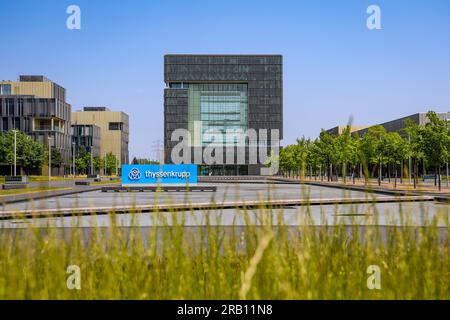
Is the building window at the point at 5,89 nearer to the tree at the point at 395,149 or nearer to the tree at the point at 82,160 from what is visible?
the tree at the point at 82,160

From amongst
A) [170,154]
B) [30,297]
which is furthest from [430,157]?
[170,154]

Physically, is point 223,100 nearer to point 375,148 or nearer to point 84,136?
point 84,136

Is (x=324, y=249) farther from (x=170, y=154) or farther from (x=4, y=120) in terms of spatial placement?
(x=170, y=154)

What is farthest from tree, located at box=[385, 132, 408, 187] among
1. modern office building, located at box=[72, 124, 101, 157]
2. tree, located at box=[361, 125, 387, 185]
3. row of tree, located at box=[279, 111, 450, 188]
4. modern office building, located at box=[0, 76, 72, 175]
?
modern office building, located at box=[72, 124, 101, 157]

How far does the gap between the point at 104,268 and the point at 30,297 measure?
103 cm

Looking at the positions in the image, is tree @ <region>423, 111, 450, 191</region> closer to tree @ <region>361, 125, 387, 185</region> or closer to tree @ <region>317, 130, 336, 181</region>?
tree @ <region>361, 125, 387, 185</region>

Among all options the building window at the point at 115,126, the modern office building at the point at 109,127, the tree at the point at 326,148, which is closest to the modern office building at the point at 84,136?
the modern office building at the point at 109,127

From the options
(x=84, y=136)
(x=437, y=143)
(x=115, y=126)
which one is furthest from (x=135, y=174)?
(x=115, y=126)

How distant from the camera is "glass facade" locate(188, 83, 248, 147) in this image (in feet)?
420

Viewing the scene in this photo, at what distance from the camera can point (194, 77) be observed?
435 ft

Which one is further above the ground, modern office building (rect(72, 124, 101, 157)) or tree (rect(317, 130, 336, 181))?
modern office building (rect(72, 124, 101, 157))

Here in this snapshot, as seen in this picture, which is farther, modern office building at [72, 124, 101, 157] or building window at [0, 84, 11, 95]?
modern office building at [72, 124, 101, 157]

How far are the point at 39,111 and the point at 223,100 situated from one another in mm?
50450
